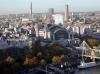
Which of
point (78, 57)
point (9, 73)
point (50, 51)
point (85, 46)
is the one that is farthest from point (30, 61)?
point (85, 46)

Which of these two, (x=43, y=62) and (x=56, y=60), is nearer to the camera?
(x=43, y=62)

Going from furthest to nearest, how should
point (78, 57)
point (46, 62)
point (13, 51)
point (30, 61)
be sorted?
point (78, 57)
point (13, 51)
point (46, 62)
point (30, 61)

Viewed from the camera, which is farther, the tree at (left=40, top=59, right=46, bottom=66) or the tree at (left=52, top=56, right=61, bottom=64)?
the tree at (left=52, top=56, right=61, bottom=64)

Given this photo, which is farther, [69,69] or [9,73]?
[69,69]

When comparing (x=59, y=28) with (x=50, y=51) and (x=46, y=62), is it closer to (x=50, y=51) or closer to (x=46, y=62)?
(x=50, y=51)

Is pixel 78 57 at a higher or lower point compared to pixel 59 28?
lower

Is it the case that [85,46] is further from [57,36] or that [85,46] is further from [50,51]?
[57,36]

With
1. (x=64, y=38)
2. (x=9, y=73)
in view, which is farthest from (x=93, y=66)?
(x=64, y=38)

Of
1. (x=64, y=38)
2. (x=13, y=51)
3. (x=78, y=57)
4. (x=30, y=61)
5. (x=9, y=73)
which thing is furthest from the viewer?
(x=64, y=38)

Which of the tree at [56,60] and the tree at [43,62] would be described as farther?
the tree at [56,60]
